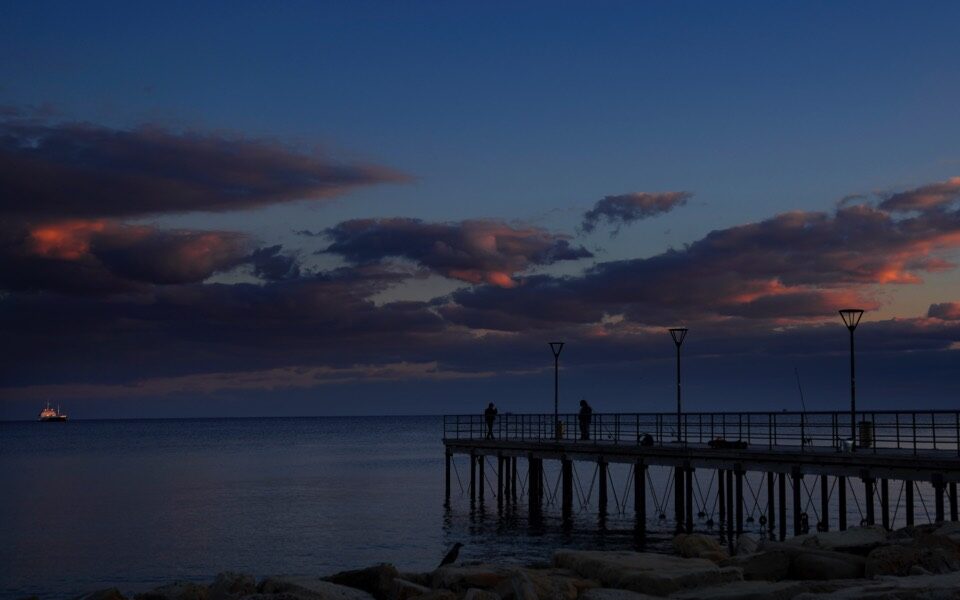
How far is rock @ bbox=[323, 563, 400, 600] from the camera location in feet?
61.1

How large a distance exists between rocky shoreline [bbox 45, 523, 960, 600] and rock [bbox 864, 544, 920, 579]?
0.01 m

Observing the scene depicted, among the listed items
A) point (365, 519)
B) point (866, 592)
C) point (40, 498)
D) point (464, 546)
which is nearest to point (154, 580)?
point (464, 546)

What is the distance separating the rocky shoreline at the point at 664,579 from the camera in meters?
14.8

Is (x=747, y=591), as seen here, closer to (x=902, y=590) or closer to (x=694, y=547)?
(x=902, y=590)

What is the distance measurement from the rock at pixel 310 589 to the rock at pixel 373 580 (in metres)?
0.45

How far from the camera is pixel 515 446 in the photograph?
48.3 m

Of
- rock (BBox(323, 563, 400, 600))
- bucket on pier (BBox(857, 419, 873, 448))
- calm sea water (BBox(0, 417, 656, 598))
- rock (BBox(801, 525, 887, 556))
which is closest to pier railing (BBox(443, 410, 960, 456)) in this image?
bucket on pier (BBox(857, 419, 873, 448))

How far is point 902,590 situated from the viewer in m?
13.4

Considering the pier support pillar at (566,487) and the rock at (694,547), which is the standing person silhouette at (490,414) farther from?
the rock at (694,547)

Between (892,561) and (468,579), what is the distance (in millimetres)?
6512

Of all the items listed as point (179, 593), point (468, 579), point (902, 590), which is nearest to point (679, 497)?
point (468, 579)

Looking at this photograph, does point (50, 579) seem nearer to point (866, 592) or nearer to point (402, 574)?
point (402, 574)

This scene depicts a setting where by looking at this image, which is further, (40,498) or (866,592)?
(40,498)

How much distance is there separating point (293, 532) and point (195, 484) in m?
31.1
